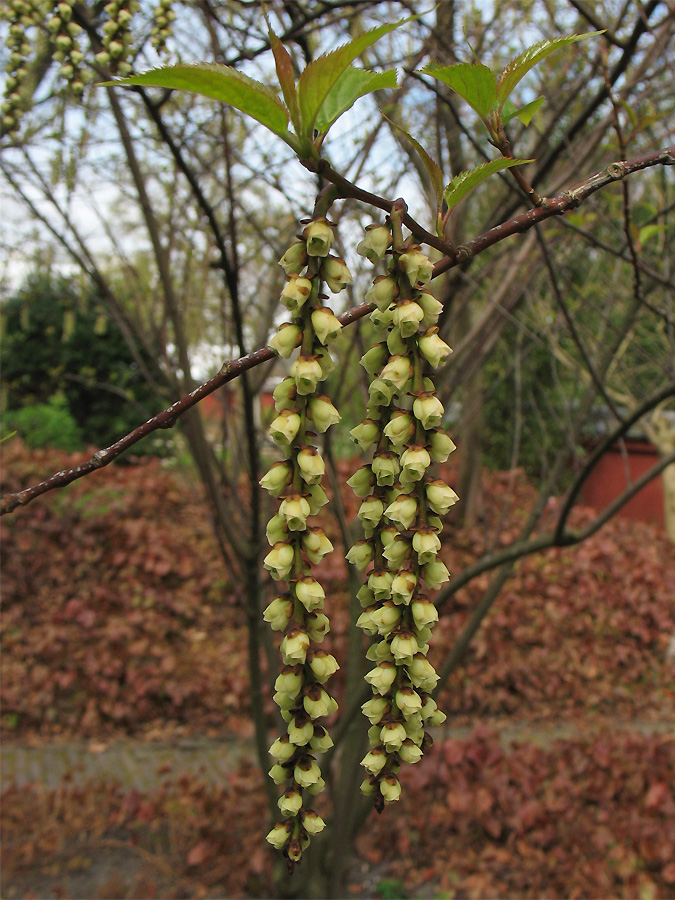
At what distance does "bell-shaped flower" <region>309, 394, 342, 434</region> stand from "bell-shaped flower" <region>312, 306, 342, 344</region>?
0.19ft

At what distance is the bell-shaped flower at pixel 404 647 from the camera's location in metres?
0.66

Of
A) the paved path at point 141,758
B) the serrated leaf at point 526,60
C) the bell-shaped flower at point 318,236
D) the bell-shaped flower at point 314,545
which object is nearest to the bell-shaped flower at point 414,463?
the bell-shaped flower at point 314,545

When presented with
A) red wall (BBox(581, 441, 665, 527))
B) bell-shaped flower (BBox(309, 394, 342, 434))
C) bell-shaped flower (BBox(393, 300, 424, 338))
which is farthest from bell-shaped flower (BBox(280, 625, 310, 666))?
red wall (BBox(581, 441, 665, 527))

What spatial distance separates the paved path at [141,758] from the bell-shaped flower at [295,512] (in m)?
4.65

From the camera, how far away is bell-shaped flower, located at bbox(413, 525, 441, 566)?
0.66 meters

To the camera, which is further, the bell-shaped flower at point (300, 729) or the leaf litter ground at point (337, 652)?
the leaf litter ground at point (337, 652)

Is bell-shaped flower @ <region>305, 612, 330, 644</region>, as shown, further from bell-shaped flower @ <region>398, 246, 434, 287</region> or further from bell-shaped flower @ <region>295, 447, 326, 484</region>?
bell-shaped flower @ <region>398, 246, 434, 287</region>

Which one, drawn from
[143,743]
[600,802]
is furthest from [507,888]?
[143,743]

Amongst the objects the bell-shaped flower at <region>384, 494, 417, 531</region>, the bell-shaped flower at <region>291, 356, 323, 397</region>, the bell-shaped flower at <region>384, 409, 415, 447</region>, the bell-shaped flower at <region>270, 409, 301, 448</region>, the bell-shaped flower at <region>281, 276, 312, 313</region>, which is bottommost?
the bell-shaped flower at <region>384, 494, 417, 531</region>

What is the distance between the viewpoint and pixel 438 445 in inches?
26.9

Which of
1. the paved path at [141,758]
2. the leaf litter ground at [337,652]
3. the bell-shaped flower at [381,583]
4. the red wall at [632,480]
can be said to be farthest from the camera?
the red wall at [632,480]

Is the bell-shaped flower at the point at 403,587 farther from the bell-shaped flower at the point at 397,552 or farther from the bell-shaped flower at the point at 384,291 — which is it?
the bell-shaped flower at the point at 384,291

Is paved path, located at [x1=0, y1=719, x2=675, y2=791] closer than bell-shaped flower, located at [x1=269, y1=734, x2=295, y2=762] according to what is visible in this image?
No

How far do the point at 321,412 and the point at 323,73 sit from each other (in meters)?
0.31
